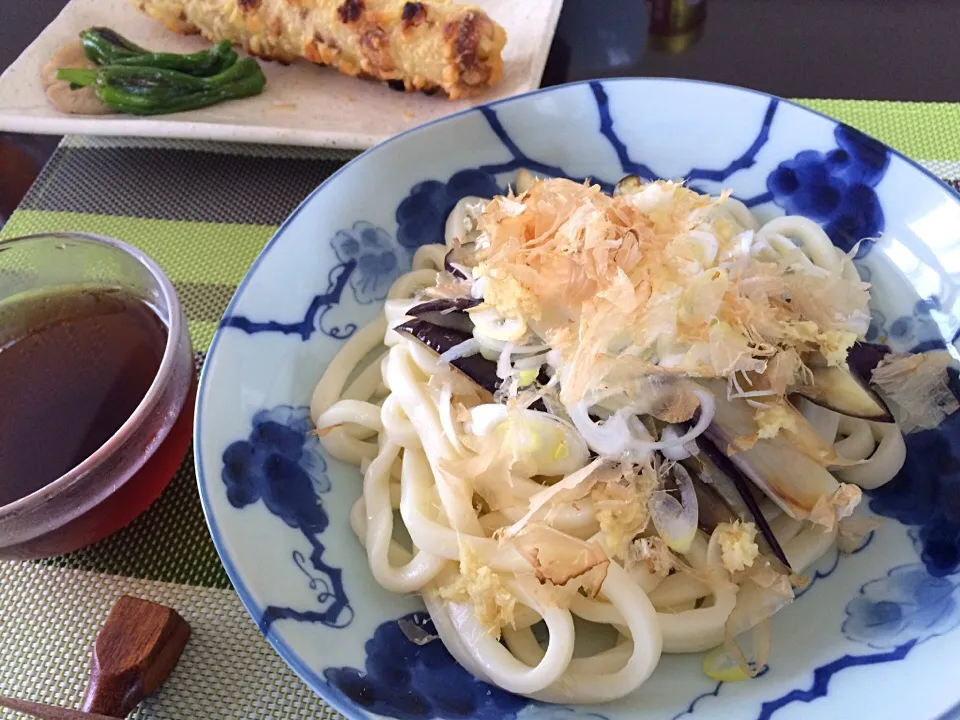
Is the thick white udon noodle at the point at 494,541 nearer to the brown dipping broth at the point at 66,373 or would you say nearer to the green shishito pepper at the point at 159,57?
the brown dipping broth at the point at 66,373

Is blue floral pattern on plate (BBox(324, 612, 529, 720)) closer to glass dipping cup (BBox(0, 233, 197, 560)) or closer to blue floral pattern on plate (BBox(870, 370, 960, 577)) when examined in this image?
glass dipping cup (BBox(0, 233, 197, 560))

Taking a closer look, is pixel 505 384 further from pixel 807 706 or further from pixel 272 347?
pixel 807 706

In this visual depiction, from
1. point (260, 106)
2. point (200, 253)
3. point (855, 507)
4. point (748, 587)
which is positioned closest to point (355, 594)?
point (748, 587)

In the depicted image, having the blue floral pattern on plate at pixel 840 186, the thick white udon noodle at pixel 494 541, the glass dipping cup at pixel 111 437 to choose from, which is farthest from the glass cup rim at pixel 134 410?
the blue floral pattern on plate at pixel 840 186

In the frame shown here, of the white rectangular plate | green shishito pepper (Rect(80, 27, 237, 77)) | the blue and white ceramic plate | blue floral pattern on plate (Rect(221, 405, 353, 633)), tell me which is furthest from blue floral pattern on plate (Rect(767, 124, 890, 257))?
green shishito pepper (Rect(80, 27, 237, 77))

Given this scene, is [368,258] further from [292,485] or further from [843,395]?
[843,395]

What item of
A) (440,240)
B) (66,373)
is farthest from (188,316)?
(440,240)
